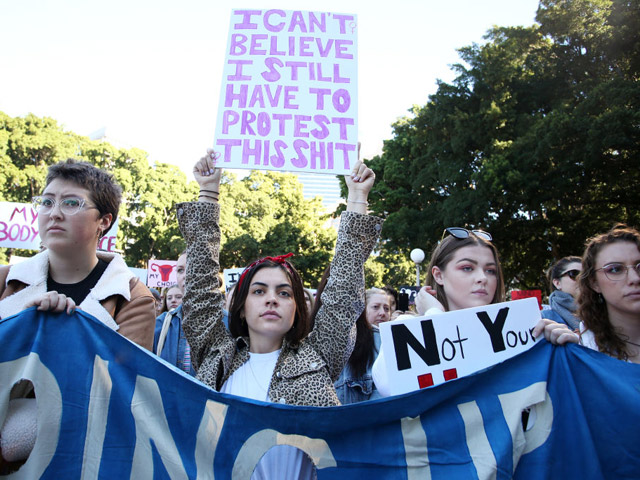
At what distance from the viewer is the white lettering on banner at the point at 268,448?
189 cm

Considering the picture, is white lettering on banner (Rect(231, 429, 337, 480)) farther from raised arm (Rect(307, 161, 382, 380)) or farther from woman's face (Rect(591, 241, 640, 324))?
woman's face (Rect(591, 241, 640, 324))

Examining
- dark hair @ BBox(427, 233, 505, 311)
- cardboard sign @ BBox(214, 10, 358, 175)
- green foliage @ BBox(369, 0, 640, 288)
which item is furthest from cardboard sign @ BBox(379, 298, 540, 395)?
green foliage @ BBox(369, 0, 640, 288)

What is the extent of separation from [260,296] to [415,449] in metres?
1.03

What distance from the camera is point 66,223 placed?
7.32 ft

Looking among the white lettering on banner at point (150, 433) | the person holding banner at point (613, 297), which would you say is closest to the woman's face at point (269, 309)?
the white lettering on banner at point (150, 433)

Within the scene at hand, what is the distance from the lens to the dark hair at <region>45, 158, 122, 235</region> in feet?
7.54

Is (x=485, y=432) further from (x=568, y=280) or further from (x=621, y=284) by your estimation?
(x=568, y=280)

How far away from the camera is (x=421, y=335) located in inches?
84.9

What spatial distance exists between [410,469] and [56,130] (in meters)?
28.1

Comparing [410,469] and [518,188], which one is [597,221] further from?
[410,469]

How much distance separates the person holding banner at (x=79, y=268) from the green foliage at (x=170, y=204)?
81.1ft

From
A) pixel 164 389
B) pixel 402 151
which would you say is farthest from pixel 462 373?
pixel 402 151

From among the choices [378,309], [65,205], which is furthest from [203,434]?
[378,309]

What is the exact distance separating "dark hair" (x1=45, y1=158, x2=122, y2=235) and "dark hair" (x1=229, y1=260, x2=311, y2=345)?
734 mm
